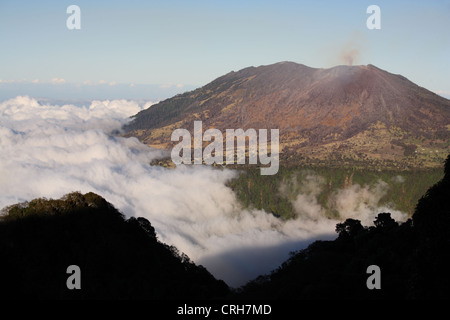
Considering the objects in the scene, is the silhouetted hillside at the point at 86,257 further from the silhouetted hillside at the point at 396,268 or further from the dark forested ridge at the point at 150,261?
the silhouetted hillside at the point at 396,268

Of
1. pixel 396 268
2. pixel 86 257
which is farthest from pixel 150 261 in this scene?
pixel 396 268

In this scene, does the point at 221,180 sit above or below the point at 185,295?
above

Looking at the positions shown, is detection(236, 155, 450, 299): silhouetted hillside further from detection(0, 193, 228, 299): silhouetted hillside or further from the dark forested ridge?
detection(0, 193, 228, 299): silhouetted hillside

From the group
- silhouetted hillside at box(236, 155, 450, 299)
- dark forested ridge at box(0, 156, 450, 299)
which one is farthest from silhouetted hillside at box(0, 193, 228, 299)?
silhouetted hillside at box(236, 155, 450, 299)

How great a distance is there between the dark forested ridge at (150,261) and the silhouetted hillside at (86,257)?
81 millimetres

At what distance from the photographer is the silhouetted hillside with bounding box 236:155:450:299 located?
26534 millimetres

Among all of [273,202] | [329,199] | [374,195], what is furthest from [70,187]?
[374,195]

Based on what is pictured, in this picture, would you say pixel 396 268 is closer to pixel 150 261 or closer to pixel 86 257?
pixel 150 261

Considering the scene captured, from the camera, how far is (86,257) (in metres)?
36.7
